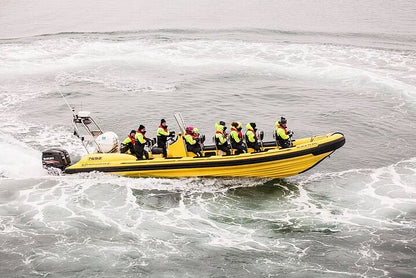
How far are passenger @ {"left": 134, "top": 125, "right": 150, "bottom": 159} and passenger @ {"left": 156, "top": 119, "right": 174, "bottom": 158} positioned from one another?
1.38 feet

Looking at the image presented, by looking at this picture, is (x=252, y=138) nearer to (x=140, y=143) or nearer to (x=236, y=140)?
(x=236, y=140)

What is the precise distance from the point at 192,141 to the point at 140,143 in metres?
1.45

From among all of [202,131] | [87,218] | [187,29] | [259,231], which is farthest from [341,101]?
[187,29]

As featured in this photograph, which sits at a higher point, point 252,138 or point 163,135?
point 163,135

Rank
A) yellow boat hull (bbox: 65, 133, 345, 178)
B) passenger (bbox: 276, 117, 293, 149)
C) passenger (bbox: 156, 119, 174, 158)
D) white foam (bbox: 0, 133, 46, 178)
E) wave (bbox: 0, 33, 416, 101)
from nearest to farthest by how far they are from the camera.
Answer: yellow boat hull (bbox: 65, 133, 345, 178)
passenger (bbox: 276, 117, 293, 149)
passenger (bbox: 156, 119, 174, 158)
white foam (bbox: 0, 133, 46, 178)
wave (bbox: 0, 33, 416, 101)

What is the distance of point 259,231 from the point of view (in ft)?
42.0

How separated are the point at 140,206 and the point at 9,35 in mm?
26275

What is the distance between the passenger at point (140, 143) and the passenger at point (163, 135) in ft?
1.38

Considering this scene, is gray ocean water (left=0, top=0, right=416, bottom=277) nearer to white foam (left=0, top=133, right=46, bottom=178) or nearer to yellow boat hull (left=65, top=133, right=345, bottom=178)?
white foam (left=0, top=133, right=46, bottom=178)

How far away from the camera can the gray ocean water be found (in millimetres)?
11859

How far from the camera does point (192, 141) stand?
15.0 m

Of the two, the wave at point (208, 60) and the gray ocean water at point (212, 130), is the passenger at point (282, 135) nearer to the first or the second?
the gray ocean water at point (212, 130)

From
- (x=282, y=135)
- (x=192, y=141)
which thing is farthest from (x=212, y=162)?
(x=282, y=135)

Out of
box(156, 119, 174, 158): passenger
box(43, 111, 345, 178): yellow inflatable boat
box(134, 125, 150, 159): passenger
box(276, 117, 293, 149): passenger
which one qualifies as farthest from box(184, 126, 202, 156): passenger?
box(276, 117, 293, 149): passenger
